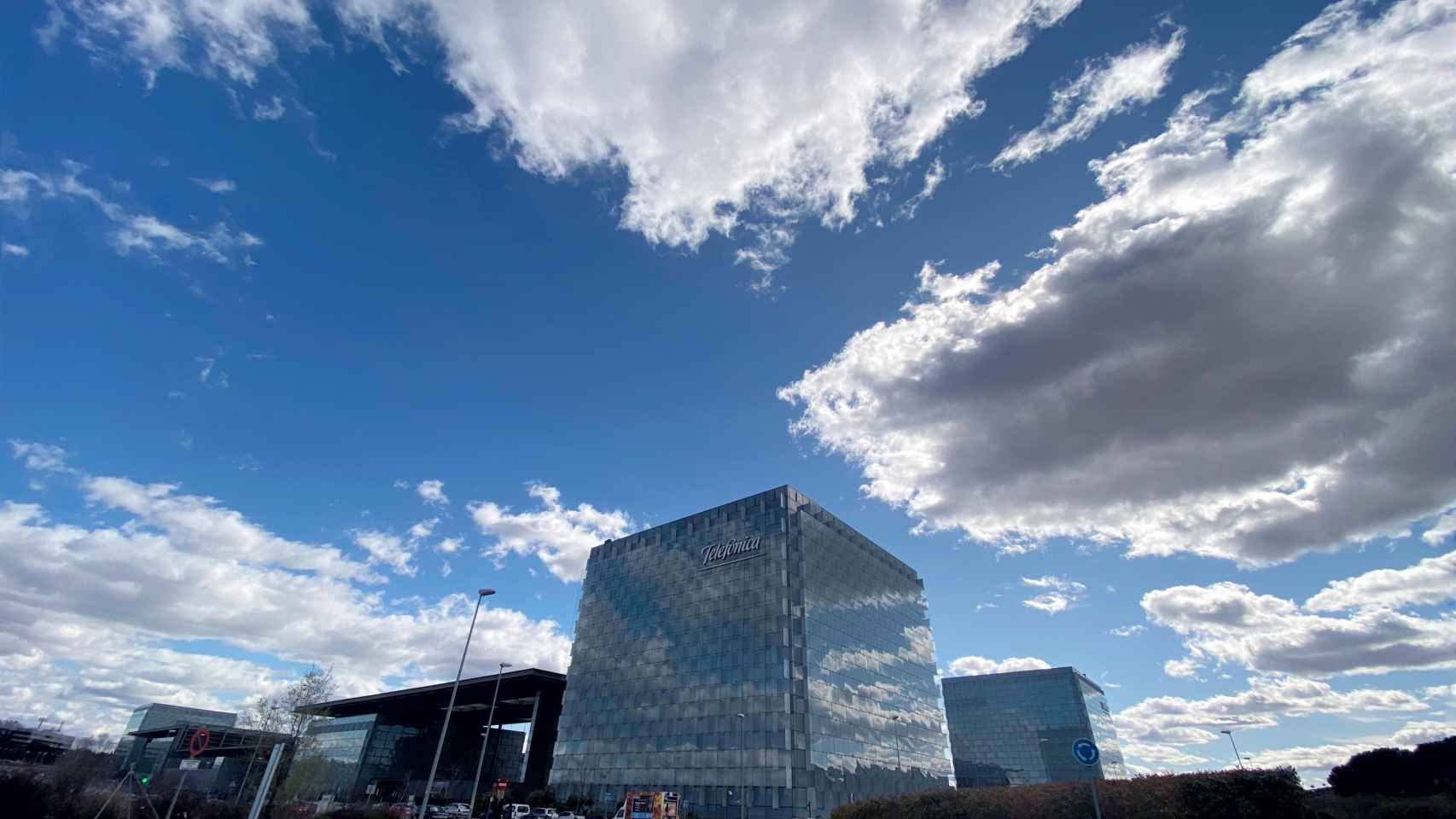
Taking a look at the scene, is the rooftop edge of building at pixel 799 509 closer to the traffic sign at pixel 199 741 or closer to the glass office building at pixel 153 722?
the traffic sign at pixel 199 741

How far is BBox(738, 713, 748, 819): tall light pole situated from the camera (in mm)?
65938

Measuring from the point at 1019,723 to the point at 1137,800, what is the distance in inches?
6442

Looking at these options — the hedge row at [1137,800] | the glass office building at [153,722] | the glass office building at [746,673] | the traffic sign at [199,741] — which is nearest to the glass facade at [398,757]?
the glass office building at [746,673]

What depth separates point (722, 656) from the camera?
76000 mm

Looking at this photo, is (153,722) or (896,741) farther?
(153,722)

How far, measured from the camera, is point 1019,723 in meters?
164

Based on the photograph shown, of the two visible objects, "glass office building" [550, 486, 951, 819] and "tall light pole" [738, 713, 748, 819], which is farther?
"glass office building" [550, 486, 951, 819]

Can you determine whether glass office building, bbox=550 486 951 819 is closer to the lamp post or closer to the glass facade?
the lamp post

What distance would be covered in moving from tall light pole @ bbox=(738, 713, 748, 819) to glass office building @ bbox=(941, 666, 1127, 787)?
116 m

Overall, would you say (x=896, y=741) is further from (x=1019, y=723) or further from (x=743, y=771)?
(x=1019, y=723)

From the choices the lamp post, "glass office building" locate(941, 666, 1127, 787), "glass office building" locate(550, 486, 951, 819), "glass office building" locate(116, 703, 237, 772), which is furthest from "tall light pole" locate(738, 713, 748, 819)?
"glass office building" locate(116, 703, 237, 772)

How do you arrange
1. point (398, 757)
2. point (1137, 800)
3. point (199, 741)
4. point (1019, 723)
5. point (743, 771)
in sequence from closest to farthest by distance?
point (199, 741)
point (1137, 800)
point (743, 771)
point (398, 757)
point (1019, 723)

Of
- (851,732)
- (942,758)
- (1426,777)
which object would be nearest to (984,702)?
(942,758)

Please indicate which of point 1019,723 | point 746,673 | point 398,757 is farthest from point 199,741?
point 1019,723
